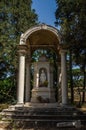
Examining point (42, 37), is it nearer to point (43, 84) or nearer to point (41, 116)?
point (43, 84)

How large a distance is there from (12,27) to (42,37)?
28.5 ft

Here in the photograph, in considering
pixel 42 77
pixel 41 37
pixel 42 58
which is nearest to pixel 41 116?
pixel 42 77

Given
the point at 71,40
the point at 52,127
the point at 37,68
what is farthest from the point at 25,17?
the point at 52,127

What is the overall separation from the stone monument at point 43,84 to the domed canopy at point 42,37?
1.57 metres

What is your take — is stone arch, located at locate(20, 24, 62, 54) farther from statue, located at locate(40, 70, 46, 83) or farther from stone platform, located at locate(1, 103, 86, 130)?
stone platform, located at locate(1, 103, 86, 130)

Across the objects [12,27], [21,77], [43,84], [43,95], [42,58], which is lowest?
[43,95]

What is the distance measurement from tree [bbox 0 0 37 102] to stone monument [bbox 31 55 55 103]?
6.55 metres

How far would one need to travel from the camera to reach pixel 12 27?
28.7 metres

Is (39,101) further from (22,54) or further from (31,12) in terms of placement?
(31,12)

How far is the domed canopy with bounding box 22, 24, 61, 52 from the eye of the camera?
18.8 meters

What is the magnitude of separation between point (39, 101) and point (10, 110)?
366 cm

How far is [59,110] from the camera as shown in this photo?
15969 mm

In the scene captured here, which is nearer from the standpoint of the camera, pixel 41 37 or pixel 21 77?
pixel 21 77

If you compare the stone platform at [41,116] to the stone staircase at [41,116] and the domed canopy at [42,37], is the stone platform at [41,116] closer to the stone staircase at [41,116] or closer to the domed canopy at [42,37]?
the stone staircase at [41,116]
